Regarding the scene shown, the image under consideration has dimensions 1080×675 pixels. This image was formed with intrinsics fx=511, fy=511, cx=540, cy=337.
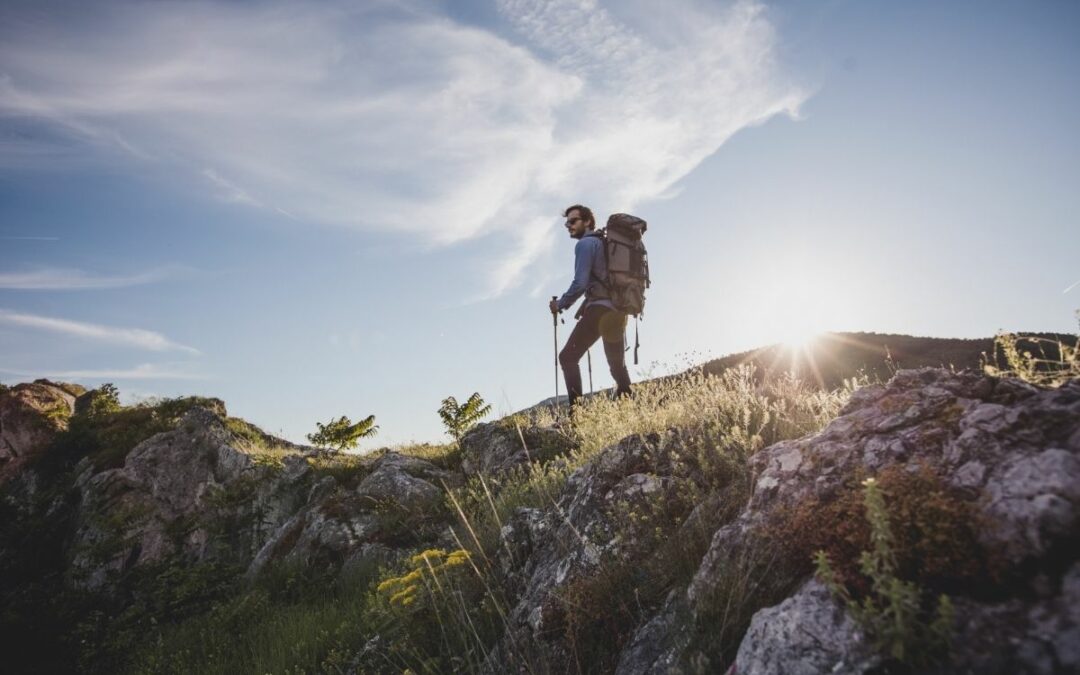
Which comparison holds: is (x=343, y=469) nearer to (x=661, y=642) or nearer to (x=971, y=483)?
(x=661, y=642)

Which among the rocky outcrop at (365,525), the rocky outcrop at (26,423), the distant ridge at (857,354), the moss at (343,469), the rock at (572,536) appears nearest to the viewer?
the rock at (572,536)

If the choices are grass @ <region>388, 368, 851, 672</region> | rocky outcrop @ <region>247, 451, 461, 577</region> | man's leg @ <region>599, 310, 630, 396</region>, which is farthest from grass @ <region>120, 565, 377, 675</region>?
man's leg @ <region>599, 310, 630, 396</region>

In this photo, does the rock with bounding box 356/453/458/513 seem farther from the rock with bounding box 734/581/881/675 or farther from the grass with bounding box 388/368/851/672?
the rock with bounding box 734/581/881/675

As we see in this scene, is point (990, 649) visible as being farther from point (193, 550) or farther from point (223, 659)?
point (193, 550)

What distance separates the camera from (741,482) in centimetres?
315

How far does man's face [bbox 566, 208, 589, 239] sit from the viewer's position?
317 inches

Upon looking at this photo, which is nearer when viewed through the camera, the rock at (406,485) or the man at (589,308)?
the man at (589,308)

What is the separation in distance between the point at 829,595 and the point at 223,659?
18.2 feet

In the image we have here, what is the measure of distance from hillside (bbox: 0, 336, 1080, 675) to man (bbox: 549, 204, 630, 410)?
0.97 m

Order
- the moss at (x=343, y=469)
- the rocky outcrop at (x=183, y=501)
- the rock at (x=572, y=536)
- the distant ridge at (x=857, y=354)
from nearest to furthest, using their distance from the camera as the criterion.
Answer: the rock at (x=572, y=536) < the rocky outcrop at (x=183, y=501) < the moss at (x=343, y=469) < the distant ridge at (x=857, y=354)

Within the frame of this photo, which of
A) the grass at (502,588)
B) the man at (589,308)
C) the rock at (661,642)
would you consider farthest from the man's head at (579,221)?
the rock at (661,642)

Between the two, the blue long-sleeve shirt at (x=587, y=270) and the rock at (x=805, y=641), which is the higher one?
the blue long-sleeve shirt at (x=587, y=270)

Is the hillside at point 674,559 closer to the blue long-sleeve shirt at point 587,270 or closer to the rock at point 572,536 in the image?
the rock at point 572,536

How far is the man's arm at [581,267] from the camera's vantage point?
25.0ft
